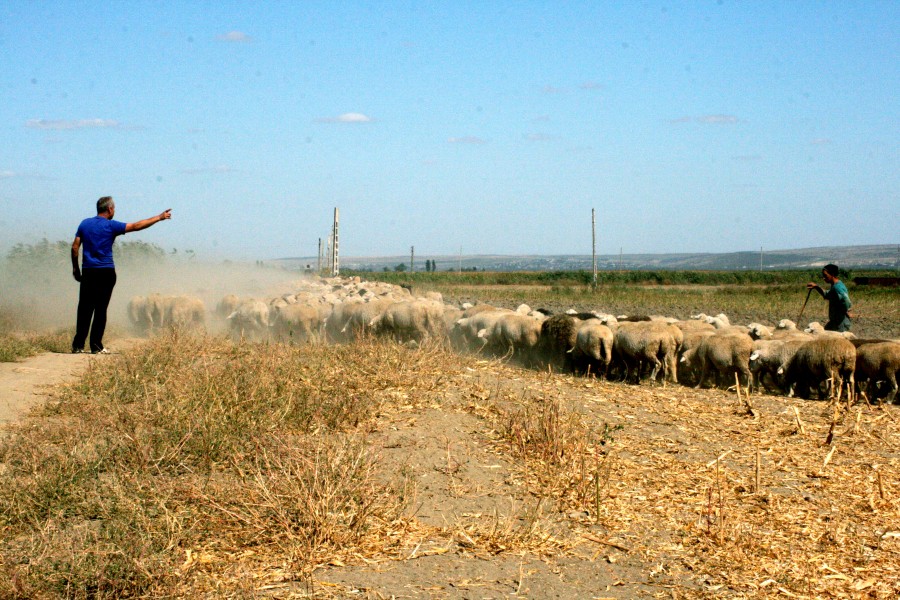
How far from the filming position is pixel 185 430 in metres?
6.43

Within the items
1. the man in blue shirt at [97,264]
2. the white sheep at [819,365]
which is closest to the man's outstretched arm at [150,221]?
the man in blue shirt at [97,264]

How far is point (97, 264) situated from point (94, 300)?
49 centimetres

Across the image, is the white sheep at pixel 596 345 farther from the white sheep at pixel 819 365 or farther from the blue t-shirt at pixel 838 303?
the blue t-shirt at pixel 838 303

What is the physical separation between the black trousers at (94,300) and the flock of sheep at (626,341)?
200cm

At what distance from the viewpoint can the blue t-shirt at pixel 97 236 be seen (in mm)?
10938

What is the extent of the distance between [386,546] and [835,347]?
27.9ft

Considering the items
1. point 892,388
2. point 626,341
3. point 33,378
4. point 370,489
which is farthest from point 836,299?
point 33,378

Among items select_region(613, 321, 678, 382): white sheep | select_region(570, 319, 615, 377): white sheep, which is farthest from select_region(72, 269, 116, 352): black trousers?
select_region(613, 321, 678, 382): white sheep

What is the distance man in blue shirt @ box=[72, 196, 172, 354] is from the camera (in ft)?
35.9

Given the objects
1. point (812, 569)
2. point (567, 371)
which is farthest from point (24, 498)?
point (567, 371)

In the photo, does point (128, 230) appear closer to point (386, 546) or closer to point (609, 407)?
point (609, 407)

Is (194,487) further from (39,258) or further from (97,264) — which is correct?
(39,258)

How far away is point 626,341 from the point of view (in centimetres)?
1266

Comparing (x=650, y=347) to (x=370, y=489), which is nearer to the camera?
(x=370, y=489)
